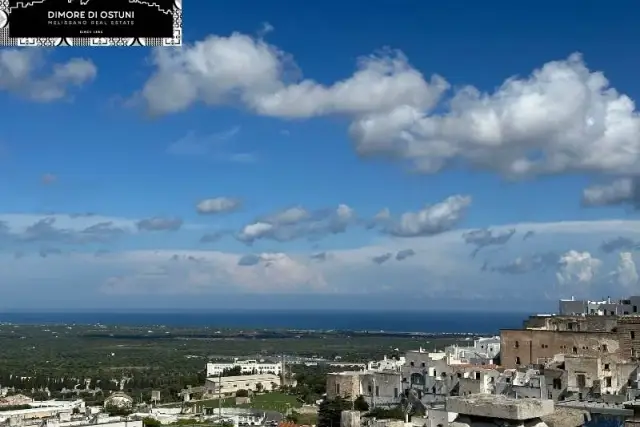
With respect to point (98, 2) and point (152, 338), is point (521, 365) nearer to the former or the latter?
point (98, 2)

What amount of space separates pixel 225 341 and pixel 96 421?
10188 cm

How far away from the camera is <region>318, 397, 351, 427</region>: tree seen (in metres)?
30.5

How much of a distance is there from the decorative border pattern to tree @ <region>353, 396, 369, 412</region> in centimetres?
1943

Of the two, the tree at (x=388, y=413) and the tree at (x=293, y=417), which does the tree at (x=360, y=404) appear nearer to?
the tree at (x=388, y=413)

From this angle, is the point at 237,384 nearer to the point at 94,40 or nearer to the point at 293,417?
the point at 293,417

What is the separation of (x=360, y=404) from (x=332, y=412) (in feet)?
5.23

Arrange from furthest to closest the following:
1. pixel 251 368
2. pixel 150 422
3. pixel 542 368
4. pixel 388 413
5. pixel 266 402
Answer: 1. pixel 251 368
2. pixel 266 402
3. pixel 150 422
4. pixel 542 368
5. pixel 388 413

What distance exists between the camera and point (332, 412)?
31.0 metres

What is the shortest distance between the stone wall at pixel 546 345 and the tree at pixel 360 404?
5.60m

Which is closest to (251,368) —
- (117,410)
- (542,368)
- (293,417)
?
(117,410)

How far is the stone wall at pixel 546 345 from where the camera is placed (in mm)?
30375

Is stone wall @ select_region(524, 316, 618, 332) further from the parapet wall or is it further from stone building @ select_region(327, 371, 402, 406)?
the parapet wall

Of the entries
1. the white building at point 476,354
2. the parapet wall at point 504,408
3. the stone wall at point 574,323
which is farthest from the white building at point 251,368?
the parapet wall at point 504,408

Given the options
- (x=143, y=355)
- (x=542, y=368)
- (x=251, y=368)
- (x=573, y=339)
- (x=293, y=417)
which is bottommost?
(x=143, y=355)
